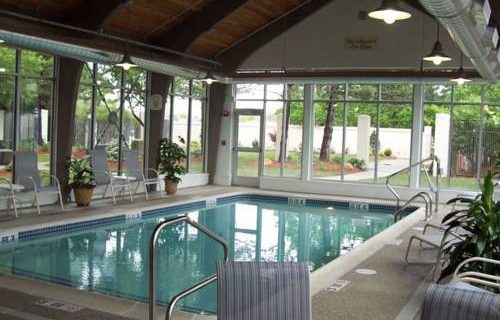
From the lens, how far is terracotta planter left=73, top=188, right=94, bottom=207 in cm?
962

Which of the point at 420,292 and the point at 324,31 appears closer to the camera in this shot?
the point at 420,292

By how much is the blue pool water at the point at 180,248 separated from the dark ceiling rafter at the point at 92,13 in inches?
137

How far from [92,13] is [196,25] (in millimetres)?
2538

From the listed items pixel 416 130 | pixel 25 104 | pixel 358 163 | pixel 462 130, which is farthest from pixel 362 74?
pixel 25 104

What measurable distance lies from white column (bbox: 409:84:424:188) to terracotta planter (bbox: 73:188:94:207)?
22.9 feet

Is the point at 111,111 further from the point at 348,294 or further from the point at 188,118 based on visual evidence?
the point at 348,294

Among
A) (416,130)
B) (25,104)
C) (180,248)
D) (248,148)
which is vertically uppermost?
(25,104)

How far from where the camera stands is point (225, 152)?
14.3 m

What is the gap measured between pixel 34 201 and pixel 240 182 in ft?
20.1

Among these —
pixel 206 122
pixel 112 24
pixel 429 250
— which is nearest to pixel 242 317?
pixel 429 250

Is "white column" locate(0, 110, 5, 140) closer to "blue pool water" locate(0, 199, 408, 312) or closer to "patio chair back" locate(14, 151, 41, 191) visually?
"patio chair back" locate(14, 151, 41, 191)

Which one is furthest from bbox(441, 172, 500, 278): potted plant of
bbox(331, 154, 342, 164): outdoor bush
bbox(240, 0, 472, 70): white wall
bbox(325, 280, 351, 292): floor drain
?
bbox(331, 154, 342, 164): outdoor bush

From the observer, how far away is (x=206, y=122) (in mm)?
14195

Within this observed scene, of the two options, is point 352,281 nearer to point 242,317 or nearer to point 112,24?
point 242,317
